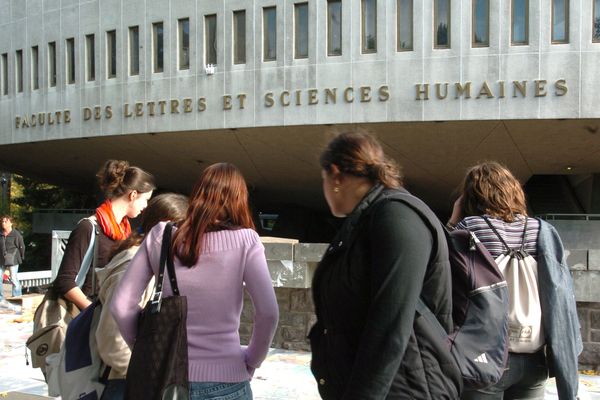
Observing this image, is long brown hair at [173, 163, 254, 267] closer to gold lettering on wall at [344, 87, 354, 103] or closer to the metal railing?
the metal railing

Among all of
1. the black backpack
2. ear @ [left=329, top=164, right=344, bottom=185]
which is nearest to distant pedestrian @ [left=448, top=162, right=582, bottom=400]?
the black backpack

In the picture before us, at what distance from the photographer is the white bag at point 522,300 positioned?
2.69 meters

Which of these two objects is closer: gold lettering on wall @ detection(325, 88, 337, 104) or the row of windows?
the row of windows

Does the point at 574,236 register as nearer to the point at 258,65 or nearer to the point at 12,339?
the point at 258,65

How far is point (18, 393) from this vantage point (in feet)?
17.4

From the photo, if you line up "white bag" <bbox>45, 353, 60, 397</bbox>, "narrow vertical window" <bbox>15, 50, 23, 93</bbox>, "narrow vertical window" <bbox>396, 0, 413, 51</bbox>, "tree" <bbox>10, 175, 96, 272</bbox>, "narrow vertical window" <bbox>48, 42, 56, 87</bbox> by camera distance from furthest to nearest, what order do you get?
"tree" <bbox>10, 175, 96, 272</bbox> → "narrow vertical window" <bbox>15, 50, 23, 93</bbox> → "narrow vertical window" <bbox>48, 42, 56, 87</bbox> → "narrow vertical window" <bbox>396, 0, 413, 51</bbox> → "white bag" <bbox>45, 353, 60, 397</bbox>

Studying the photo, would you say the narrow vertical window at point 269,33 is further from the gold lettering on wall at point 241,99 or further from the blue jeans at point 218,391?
the blue jeans at point 218,391

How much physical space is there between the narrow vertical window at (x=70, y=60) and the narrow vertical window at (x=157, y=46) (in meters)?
3.71

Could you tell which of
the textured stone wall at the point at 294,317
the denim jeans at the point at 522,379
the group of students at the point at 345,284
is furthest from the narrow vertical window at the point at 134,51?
the denim jeans at the point at 522,379

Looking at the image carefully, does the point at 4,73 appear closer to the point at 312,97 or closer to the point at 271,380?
the point at 312,97

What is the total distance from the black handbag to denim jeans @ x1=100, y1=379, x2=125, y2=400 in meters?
0.54

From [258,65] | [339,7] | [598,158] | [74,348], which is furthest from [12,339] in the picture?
[598,158]

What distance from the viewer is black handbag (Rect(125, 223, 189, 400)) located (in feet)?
7.36

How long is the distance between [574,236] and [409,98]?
647 cm
